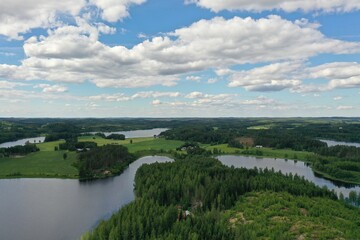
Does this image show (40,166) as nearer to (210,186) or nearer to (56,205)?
(56,205)

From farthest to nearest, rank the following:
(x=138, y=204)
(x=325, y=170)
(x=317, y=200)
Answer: (x=325, y=170) → (x=317, y=200) → (x=138, y=204)

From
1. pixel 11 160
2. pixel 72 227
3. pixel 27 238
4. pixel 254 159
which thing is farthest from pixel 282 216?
pixel 11 160

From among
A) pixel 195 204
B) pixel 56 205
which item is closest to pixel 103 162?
pixel 56 205

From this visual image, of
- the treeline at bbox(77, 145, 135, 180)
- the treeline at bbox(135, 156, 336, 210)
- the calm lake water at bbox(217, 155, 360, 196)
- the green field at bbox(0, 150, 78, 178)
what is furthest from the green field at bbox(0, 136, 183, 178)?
the calm lake water at bbox(217, 155, 360, 196)

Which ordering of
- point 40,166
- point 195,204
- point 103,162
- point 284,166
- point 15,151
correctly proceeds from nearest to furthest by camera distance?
point 195,204
point 103,162
point 40,166
point 284,166
point 15,151

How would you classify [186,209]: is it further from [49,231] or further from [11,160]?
[11,160]

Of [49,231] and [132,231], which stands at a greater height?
[132,231]
